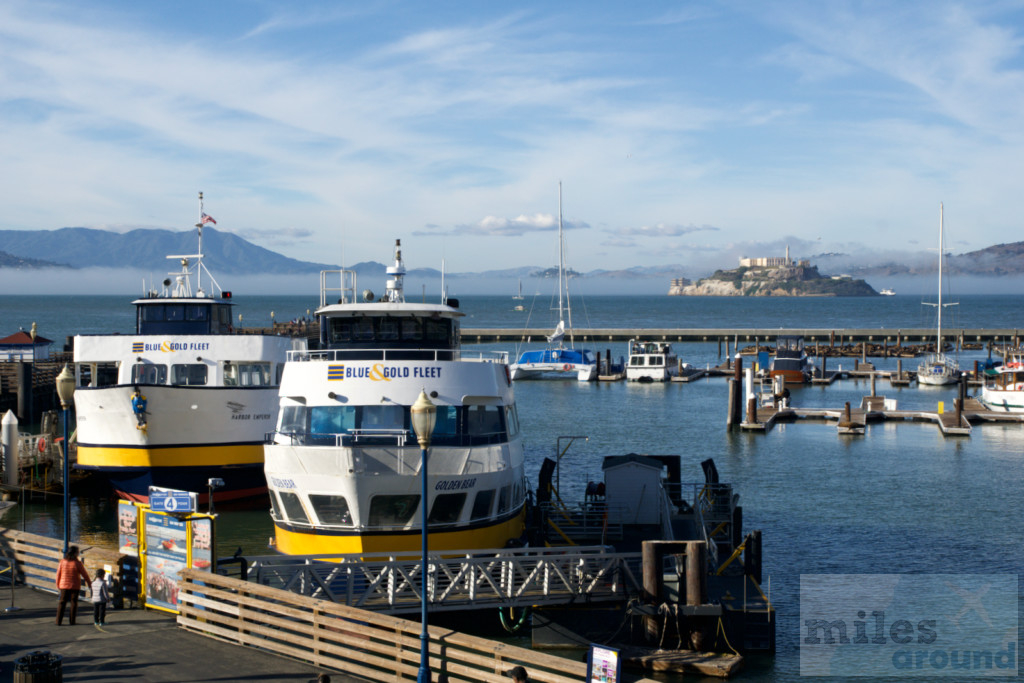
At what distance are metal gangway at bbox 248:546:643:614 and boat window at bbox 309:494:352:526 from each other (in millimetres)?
832

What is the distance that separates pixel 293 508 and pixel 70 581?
4.87 metres

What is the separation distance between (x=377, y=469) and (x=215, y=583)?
4.23 metres

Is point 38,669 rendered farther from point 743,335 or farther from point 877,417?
point 743,335

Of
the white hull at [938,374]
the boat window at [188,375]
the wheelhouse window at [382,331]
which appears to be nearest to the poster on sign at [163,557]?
the wheelhouse window at [382,331]

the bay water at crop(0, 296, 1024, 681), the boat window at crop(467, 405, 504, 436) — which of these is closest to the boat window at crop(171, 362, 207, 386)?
the bay water at crop(0, 296, 1024, 681)

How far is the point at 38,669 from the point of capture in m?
12.4

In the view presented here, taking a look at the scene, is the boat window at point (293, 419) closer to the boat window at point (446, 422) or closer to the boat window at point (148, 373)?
the boat window at point (446, 422)

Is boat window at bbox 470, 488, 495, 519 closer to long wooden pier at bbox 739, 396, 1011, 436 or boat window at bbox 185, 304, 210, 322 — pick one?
boat window at bbox 185, 304, 210, 322

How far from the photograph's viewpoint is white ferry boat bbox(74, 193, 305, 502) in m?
30.2

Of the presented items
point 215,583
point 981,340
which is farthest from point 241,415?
point 981,340

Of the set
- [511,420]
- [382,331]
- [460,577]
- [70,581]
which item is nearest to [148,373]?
[382,331]

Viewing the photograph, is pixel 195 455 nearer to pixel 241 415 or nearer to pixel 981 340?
pixel 241 415

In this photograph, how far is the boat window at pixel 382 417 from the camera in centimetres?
2006

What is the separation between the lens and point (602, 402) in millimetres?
70375
